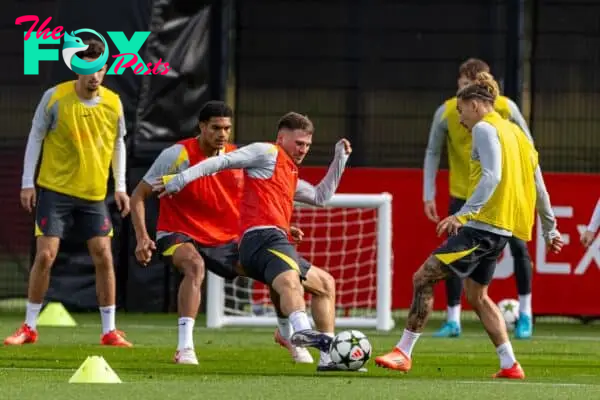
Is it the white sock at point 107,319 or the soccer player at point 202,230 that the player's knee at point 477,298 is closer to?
the soccer player at point 202,230

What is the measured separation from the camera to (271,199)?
375 inches

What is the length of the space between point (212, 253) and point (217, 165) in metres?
1.14

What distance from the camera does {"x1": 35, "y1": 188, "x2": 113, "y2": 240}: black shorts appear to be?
1129 centimetres

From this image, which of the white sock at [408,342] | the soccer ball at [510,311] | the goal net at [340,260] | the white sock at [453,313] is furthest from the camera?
the goal net at [340,260]

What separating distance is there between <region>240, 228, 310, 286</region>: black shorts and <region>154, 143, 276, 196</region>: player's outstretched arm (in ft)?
1.27

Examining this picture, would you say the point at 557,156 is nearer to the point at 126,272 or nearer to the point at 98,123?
the point at 126,272

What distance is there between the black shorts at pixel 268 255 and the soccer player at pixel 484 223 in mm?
695

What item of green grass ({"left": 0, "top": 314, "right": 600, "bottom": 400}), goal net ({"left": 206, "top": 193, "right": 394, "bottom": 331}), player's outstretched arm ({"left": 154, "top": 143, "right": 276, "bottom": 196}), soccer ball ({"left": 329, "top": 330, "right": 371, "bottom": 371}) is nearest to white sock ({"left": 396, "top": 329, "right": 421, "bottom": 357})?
green grass ({"left": 0, "top": 314, "right": 600, "bottom": 400})

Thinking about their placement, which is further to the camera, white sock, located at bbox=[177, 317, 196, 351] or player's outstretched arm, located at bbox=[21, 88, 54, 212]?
player's outstretched arm, located at bbox=[21, 88, 54, 212]

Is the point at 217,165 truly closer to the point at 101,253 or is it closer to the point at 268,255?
the point at 268,255

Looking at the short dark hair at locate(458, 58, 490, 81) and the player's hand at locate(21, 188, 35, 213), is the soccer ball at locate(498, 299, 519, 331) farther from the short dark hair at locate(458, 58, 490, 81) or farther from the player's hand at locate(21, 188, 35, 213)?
the player's hand at locate(21, 188, 35, 213)

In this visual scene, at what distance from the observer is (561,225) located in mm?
14281

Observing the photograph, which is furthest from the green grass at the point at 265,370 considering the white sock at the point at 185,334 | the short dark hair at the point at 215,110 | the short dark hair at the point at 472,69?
the short dark hair at the point at 472,69

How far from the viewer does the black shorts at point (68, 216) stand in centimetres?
1129
